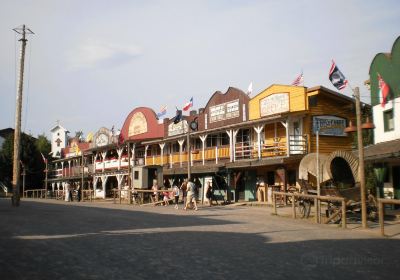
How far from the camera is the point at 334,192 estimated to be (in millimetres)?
17391

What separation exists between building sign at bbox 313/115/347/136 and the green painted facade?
15.3ft

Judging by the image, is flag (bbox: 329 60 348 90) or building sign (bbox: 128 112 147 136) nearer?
flag (bbox: 329 60 348 90)

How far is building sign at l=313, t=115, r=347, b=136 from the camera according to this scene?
2886cm

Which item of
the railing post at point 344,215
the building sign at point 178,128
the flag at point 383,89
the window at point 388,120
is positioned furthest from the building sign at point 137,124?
the railing post at point 344,215

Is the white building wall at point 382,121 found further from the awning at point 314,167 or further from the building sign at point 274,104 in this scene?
the building sign at point 274,104

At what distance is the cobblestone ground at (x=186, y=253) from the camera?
7777 millimetres

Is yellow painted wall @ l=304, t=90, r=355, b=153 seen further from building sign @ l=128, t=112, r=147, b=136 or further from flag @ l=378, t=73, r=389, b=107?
building sign @ l=128, t=112, r=147, b=136

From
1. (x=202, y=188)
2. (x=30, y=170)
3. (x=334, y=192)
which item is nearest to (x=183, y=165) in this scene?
(x=202, y=188)

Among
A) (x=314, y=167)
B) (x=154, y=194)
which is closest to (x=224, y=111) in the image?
(x=154, y=194)

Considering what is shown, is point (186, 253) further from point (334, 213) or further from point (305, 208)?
point (305, 208)

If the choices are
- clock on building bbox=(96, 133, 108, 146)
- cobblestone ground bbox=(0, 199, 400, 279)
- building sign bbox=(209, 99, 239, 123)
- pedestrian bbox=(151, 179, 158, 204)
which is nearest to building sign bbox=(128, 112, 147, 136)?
clock on building bbox=(96, 133, 108, 146)

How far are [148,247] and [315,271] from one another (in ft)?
11.8

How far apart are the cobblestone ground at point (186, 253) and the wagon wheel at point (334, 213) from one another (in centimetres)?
246

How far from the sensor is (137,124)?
147ft
